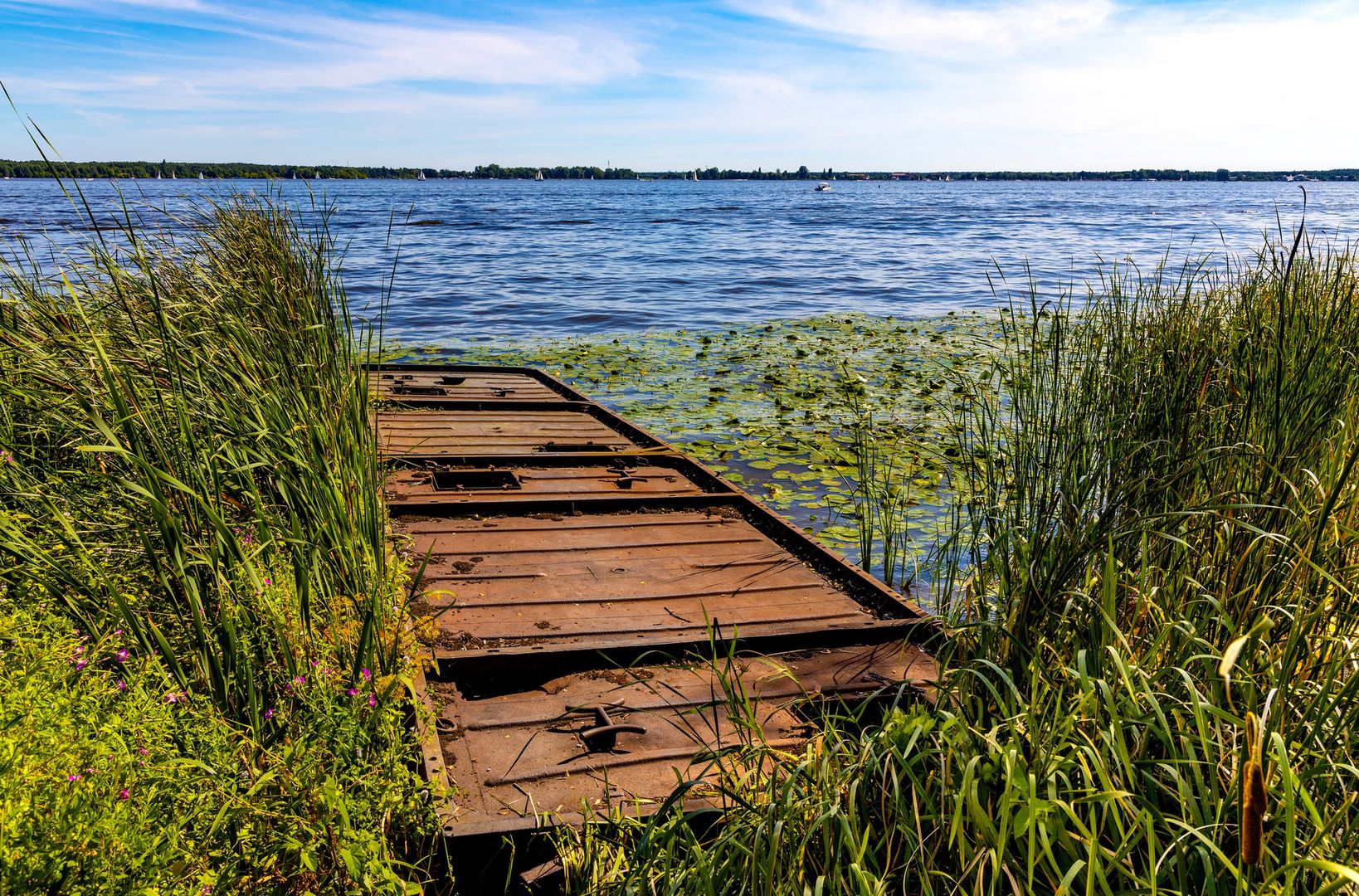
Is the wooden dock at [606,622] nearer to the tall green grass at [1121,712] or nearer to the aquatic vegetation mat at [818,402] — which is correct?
the tall green grass at [1121,712]

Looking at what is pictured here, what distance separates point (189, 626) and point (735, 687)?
169 cm

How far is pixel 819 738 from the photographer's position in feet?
8.09

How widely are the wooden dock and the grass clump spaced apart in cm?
34

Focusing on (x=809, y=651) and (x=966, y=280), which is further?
(x=966, y=280)

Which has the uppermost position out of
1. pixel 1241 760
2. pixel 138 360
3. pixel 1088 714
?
pixel 138 360

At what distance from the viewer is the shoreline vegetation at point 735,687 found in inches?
62.5

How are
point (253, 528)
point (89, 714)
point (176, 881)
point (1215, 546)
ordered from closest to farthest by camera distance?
1. point (176, 881)
2. point (89, 714)
3. point (1215, 546)
4. point (253, 528)

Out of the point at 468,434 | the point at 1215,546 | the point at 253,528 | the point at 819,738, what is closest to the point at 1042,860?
the point at 819,738

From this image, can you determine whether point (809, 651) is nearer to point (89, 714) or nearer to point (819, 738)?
point (819, 738)

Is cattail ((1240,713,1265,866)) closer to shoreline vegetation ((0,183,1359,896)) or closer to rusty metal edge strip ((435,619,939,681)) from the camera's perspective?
shoreline vegetation ((0,183,1359,896))

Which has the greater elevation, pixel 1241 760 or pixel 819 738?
pixel 1241 760

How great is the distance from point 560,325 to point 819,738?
40.9ft

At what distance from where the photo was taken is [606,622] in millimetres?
3498

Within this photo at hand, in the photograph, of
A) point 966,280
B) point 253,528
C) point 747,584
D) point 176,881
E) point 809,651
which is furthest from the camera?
point 966,280
